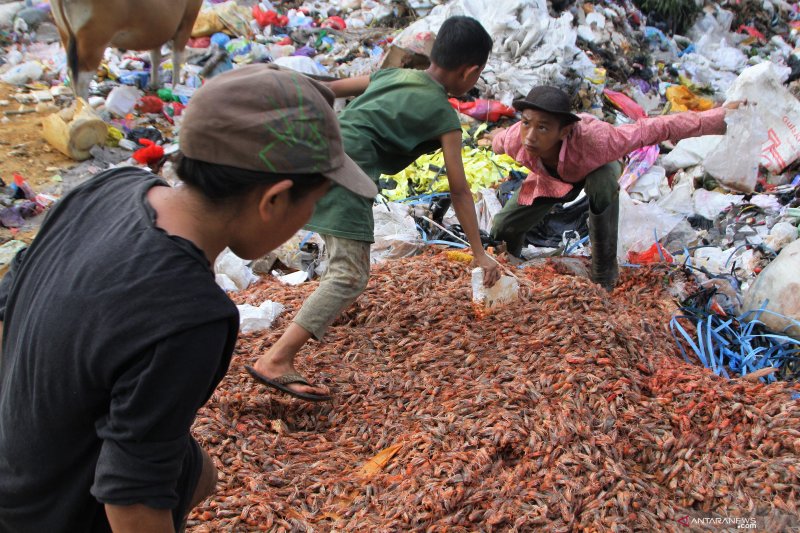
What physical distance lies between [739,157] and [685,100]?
3140 mm

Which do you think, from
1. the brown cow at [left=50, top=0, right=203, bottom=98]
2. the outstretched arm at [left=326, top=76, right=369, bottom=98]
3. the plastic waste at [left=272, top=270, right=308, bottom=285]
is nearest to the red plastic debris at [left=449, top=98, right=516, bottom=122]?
the brown cow at [left=50, top=0, right=203, bottom=98]

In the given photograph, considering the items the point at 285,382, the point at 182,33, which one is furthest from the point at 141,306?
the point at 182,33

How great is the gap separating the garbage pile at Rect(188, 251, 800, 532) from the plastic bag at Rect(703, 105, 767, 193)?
8.45 feet

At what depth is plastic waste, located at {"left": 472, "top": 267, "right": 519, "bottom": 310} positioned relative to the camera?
3896 mm

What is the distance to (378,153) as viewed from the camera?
359 cm

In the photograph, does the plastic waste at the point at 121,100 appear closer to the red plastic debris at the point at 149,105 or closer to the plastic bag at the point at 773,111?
the red plastic debris at the point at 149,105

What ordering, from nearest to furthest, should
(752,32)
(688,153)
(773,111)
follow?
(773,111) < (688,153) < (752,32)

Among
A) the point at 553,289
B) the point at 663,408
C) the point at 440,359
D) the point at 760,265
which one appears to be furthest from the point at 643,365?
the point at 760,265

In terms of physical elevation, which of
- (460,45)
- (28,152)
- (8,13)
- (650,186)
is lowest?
(650,186)

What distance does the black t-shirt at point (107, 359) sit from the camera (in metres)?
1.20

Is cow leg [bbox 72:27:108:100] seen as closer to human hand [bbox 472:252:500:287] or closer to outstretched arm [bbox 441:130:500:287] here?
outstretched arm [bbox 441:130:500:287]

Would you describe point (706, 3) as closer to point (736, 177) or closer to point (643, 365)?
point (736, 177)

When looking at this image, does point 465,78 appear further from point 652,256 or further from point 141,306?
point 141,306

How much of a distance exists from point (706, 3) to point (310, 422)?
12.2 metres
